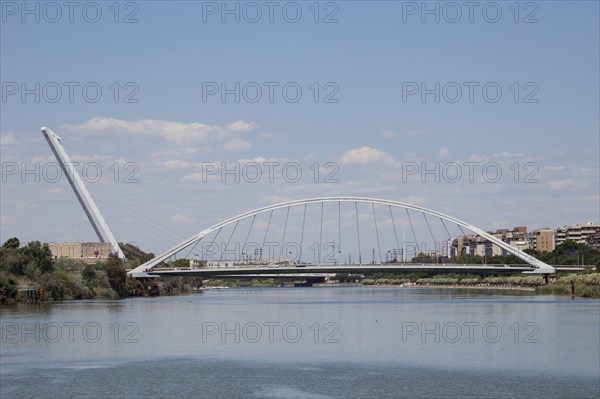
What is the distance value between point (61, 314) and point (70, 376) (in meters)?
32.3

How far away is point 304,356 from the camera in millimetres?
38531

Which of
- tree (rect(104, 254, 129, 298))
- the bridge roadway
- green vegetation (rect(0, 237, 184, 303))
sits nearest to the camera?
green vegetation (rect(0, 237, 184, 303))

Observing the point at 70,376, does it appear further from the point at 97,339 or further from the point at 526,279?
the point at 526,279

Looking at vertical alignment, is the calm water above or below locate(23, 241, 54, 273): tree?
below

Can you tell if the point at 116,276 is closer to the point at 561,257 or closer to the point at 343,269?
the point at 343,269

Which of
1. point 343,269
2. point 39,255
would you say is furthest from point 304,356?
point 39,255

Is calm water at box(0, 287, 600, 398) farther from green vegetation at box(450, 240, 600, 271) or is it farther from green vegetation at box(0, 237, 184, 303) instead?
green vegetation at box(450, 240, 600, 271)

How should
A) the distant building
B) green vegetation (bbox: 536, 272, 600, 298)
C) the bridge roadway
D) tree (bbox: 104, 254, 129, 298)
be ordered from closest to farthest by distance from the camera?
1. green vegetation (bbox: 536, 272, 600, 298)
2. the bridge roadway
3. tree (bbox: 104, 254, 129, 298)
4. the distant building

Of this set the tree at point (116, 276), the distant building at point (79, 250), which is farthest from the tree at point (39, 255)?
the distant building at point (79, 250)

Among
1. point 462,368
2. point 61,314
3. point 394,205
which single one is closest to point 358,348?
point 462,368

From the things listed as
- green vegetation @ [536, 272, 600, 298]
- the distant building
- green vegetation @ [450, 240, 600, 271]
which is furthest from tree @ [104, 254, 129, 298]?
green vegetation @ [450, 240, 600, 271]

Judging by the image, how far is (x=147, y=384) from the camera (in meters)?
31.0

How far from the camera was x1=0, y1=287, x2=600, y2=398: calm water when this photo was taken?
98.2 feet

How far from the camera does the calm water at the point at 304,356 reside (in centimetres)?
2992
